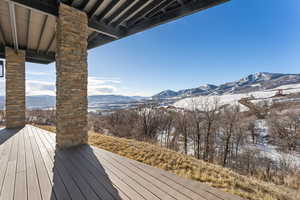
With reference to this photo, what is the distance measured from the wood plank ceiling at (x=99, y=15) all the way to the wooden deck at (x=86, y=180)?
2.97 metres

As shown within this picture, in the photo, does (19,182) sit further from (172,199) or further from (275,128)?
(275,128)

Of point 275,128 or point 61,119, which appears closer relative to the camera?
point 61,119

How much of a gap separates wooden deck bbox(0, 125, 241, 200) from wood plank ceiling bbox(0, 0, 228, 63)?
2.97 m

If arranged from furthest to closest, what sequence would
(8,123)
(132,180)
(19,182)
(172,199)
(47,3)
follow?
(8,123) < (47,3) < (132,180) < (19,182) < (172,199)

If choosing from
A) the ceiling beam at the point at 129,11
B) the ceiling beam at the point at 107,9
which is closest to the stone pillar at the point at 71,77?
the ceiling beam at the point at 107,9

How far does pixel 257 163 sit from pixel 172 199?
59.5ft

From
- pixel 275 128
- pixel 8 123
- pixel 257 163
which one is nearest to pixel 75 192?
pixel 8 123

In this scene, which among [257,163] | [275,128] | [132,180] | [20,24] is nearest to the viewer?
[132,180]

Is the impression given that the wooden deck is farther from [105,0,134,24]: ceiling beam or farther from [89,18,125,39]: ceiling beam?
[105,0,134,24]: ceiling beam

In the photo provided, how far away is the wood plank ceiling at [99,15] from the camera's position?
8.85ft

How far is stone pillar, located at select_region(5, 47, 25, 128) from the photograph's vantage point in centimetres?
494

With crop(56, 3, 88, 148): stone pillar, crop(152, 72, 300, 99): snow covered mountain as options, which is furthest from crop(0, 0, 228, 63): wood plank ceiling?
crop(152, 72, 300, 99): snow covered mountain

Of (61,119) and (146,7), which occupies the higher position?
(146,7)

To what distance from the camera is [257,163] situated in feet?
47.0
